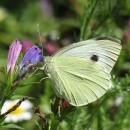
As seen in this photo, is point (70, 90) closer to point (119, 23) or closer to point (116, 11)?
point (116, 11)

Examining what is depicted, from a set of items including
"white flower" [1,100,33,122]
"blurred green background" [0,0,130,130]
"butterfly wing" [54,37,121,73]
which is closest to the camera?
"butterfly wing" [54,37,121,73]

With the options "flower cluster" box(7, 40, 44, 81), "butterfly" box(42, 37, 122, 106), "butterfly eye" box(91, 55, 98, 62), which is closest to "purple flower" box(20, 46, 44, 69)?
"flower cluster" box(7, 40, 44, 81)

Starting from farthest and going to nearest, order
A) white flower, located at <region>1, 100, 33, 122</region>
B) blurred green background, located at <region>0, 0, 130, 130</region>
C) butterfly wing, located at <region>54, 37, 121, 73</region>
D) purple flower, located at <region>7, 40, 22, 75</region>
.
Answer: white flower, located at <region>1, 100, 33, 122</region>
blurred green background, located at <region>0, 0, 130, 130</region>
butterfly wing, located at <region>54, 37, 121, 73</region>
purple flower, located at <region>7, 40, 22, 75</region>

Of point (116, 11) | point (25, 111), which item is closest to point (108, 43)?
point (116, 11)

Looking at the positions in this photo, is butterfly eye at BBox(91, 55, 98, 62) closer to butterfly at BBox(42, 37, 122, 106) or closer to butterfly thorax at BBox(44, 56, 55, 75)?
butterfly at BBox(42, 37, 122, 106)

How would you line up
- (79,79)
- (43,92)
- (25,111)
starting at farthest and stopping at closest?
1. (25,111)
2. (43,92)
3. (79,79)

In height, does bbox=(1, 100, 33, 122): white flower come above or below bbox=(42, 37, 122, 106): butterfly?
above
